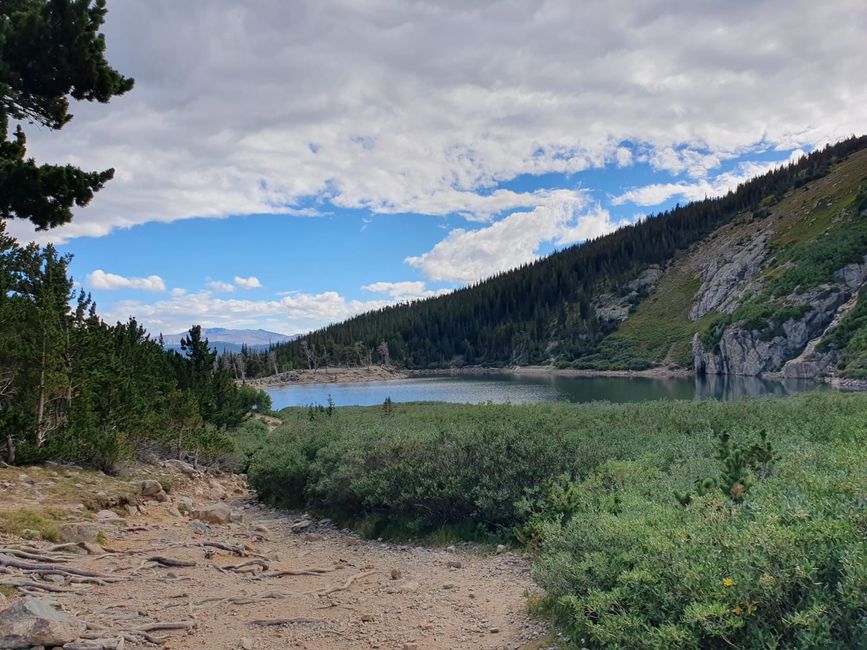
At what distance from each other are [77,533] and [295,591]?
4120 mm

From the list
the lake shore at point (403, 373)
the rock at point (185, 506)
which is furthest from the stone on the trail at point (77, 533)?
the lake shore at point (403, 373)

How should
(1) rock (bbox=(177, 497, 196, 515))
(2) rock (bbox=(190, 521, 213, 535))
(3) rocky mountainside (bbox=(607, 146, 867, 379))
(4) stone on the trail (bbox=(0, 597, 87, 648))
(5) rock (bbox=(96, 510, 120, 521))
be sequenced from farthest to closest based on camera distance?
1. (3) rocky mountainside (bbox=(607, 146, 867, 379))
2. (1) rock (bbox=(177, 497, 196, 515))
3. (2) rock (bbox=(190, 521, 213, 535))
4. (5) rock (bbox=(96, 510, 120, 521))
5. (4) stone on the trail (bbox=(0, 597, 87, 648))

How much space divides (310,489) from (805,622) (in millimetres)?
10805

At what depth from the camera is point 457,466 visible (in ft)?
34.1

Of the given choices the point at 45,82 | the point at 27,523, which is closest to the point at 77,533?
the point at 27,523

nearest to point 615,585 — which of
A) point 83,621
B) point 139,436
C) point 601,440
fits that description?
point 83,621

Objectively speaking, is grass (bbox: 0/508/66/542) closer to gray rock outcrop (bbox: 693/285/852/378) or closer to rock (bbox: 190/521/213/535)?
rock (bbox: 190/521/213/535)

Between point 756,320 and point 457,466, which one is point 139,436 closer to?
point 457,466

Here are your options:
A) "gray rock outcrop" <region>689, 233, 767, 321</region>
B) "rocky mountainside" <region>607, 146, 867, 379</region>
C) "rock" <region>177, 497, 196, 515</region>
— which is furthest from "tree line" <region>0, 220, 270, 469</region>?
"gray rock outcrop" <region>689, 233, 767, 321</region>

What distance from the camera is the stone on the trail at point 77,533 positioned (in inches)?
348

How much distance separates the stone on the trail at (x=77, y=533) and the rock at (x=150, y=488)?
3.94 meters

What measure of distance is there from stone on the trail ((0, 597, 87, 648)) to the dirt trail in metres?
A: 0.42

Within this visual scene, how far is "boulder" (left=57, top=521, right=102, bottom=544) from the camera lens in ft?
29.0

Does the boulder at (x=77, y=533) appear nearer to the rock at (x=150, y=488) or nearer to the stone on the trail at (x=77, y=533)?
the stone on the trail at (x=77, y=533)
